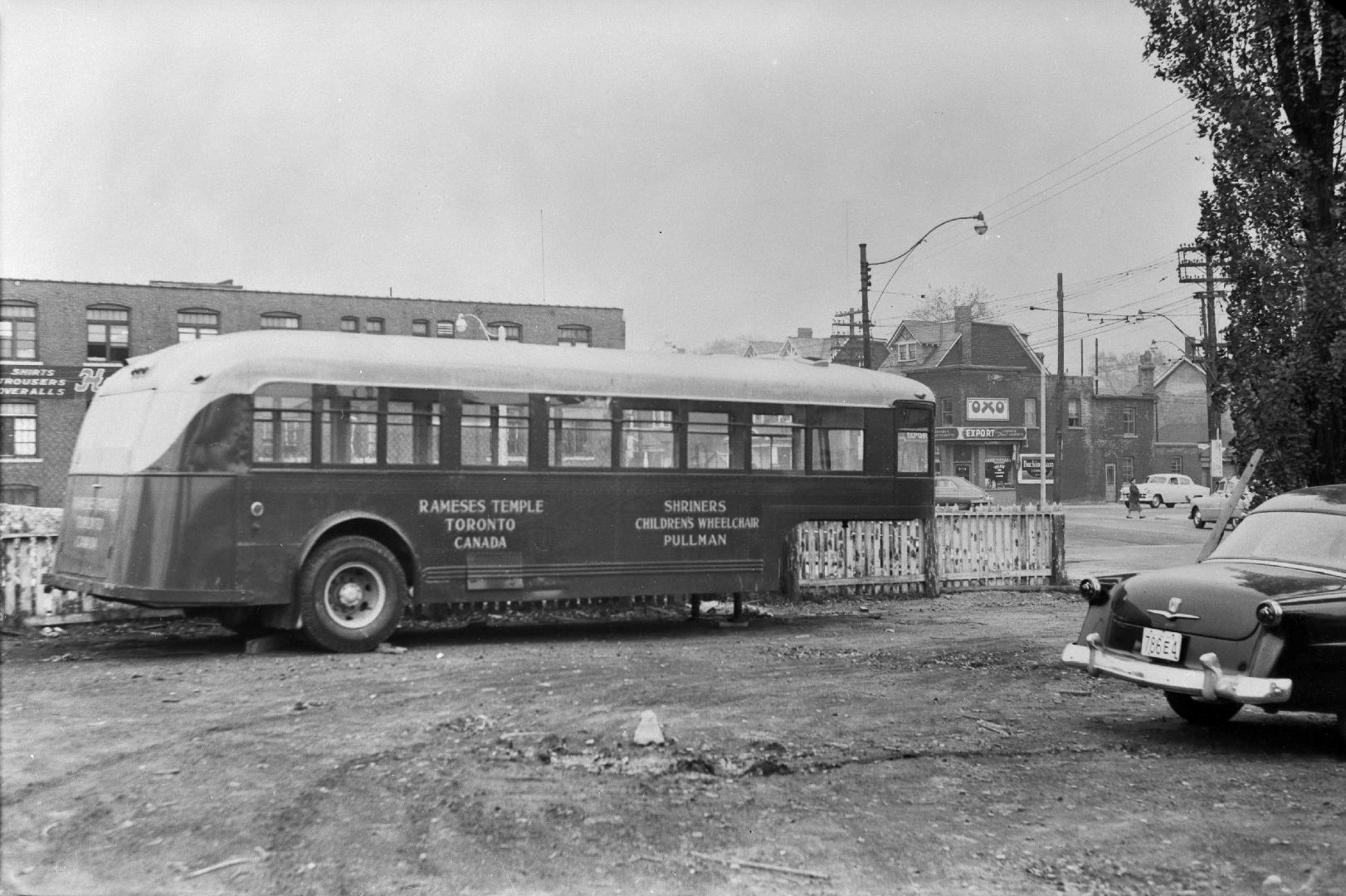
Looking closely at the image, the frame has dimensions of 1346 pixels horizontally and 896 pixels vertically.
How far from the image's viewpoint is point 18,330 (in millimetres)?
45719

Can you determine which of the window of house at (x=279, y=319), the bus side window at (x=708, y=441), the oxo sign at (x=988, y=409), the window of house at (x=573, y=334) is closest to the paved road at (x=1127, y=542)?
the bus side window at (x=708, y=441)

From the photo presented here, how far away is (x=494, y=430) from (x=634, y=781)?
659 cm

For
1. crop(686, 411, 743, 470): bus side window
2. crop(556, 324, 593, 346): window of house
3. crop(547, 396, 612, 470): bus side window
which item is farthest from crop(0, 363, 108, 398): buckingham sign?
crop(686, 411, 743, 470): bus side window

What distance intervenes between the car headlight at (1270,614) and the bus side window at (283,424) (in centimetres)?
816

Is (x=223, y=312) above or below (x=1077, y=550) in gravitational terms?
above

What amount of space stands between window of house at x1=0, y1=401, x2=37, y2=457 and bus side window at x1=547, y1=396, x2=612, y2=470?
124 feet

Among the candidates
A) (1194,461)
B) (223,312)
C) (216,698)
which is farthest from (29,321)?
(1194,461)

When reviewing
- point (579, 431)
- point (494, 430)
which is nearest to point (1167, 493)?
point (579, 431)

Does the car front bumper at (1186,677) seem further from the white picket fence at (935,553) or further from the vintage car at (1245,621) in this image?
the white picket fence at (935,553)

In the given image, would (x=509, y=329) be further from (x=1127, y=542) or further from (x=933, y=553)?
(x=933, y=553)

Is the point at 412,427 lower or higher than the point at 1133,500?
higher

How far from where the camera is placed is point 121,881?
15.5 feet

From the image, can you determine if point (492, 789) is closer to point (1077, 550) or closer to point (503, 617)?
point (503, 617)

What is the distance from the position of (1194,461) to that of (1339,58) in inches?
2727
